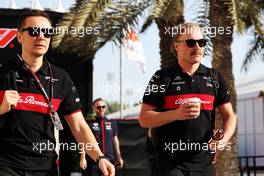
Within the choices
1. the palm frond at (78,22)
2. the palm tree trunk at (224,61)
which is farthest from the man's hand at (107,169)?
the palm tree trunk at (224,61)

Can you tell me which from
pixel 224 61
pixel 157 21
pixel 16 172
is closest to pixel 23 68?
pixel 16 172

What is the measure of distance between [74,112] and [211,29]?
725 centimetres

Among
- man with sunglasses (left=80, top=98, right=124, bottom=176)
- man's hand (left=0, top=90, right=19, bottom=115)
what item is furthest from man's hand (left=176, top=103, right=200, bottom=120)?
man with sunglasses (left=80, top=98, right=124, bottom=176)

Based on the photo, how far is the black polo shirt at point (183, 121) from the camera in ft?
14.3

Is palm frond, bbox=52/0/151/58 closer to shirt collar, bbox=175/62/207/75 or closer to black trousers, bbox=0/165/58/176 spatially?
shirt collar, bbox=175/62/207/75

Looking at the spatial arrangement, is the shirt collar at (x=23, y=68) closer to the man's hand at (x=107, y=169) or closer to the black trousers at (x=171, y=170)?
the man's hand at (x=107, y=169)

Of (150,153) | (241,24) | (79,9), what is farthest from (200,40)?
(79,9)

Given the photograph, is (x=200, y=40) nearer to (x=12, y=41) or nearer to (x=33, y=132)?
(x=33, y=132)

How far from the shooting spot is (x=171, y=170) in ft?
14.3

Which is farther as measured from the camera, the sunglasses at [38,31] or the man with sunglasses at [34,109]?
the sunglasses at [38,31]

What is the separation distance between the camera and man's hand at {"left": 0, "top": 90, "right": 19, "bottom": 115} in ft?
11.5

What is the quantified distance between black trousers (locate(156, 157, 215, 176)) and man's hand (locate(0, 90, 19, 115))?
1344mm

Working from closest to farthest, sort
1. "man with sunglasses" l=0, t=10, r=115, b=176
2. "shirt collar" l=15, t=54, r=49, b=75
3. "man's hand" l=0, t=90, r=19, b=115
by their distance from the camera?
"man's hand" l=0, t=90, r=19, b=115 < "man with sunglasses" l=0, t=10, r=115, b=176 < "shirt collar" l=15, t=54, r=49, b=75

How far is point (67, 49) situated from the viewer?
10.5 metres
